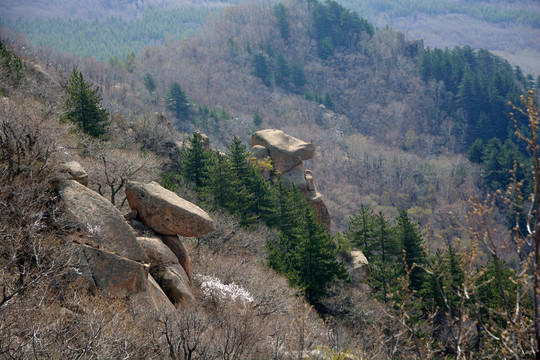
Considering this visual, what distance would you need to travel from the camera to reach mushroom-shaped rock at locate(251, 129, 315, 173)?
154 ft

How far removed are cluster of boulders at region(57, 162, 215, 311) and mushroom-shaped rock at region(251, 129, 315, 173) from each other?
27.9 metres

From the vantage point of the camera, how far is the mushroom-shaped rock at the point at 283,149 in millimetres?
46906

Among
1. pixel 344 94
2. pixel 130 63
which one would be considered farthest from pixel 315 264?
pixel 130 63

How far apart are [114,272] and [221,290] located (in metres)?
6.19

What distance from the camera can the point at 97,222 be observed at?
50.0 ft

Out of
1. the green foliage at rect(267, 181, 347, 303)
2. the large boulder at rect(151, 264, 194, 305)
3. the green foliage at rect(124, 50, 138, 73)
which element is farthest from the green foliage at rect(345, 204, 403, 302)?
the green foliage at rect(124, 50, 138, 73)

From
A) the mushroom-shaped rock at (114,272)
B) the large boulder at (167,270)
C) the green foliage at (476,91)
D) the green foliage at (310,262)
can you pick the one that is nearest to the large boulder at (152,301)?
the mushroom-shaped rock at (114,272)

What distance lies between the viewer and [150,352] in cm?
1197

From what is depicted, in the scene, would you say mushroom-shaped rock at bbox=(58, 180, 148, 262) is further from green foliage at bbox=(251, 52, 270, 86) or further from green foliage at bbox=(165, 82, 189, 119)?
green foliage at bbox=(251, 52, 270, 86)

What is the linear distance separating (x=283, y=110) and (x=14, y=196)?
11898cm

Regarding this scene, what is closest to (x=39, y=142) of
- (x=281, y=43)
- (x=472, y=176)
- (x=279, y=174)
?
(x=279, y=174)

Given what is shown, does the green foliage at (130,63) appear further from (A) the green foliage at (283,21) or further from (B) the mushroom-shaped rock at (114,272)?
(B) the mushroom-shaped rock at (114,272)

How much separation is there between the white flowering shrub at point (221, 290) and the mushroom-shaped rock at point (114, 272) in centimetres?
490

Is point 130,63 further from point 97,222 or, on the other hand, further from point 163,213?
point 97,222
